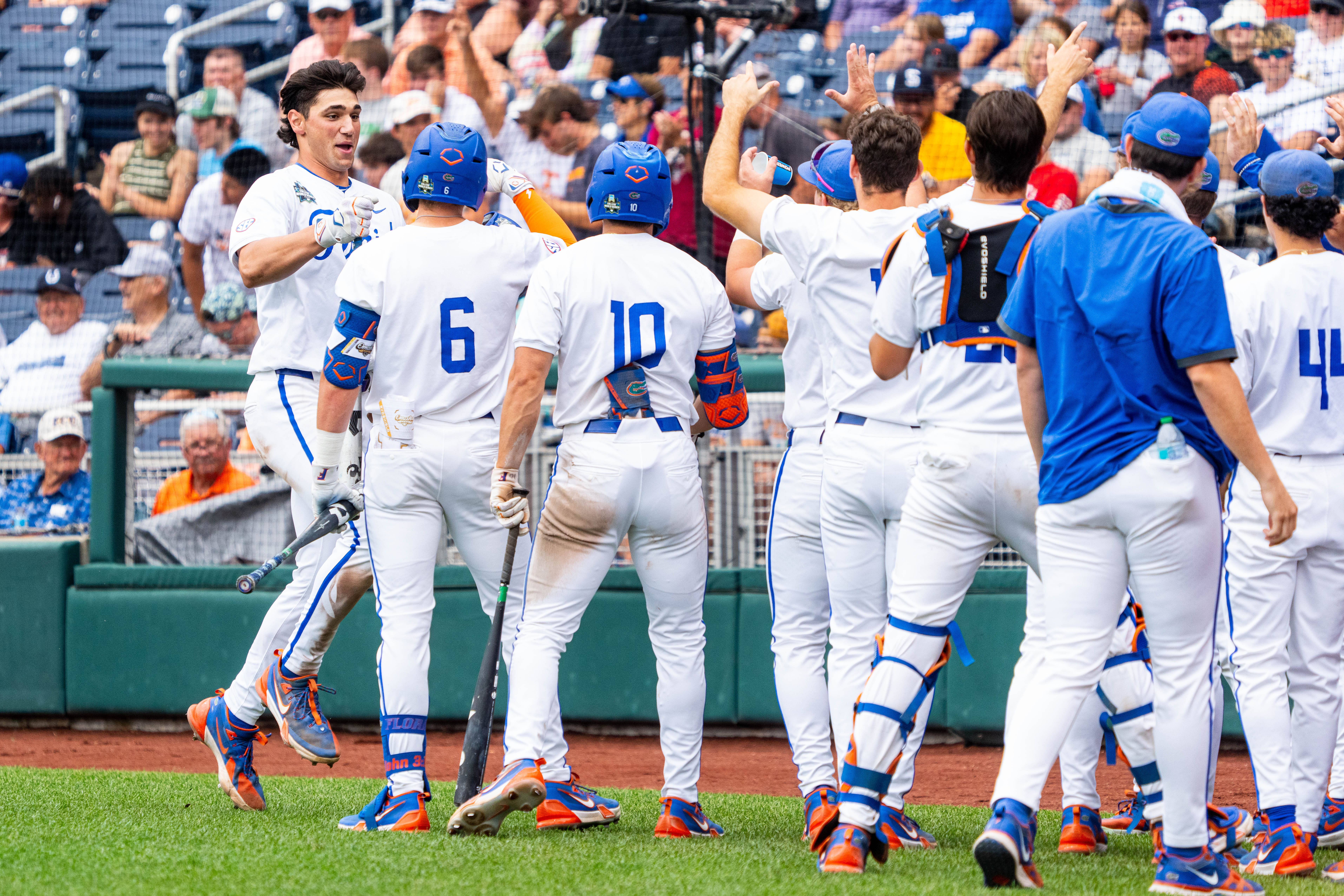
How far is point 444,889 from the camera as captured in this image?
3.26 m

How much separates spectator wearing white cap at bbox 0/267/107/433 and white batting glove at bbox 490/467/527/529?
198 inches

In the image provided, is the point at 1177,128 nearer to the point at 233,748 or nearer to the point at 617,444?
the point at 617,444

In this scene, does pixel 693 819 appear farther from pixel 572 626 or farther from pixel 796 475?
pixel 796 475

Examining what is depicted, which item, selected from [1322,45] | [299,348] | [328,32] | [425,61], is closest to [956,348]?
[299,348]

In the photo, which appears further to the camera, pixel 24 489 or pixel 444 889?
pixel 24 489

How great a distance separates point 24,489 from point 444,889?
16.7ft

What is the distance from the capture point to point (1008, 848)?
10.5 feet

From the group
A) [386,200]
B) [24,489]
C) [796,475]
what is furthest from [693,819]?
[24,489]

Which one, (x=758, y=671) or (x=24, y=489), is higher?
(x=24, y=489)

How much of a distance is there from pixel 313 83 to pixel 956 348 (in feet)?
8.69

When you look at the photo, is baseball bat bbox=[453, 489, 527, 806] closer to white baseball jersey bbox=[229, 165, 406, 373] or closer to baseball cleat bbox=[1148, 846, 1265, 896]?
white baseball jersey bbox=[229, 165, 406, 373]

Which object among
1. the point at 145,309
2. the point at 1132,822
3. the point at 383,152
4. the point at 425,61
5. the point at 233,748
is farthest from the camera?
the point at 425,61

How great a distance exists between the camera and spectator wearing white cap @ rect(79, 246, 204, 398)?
324 inches

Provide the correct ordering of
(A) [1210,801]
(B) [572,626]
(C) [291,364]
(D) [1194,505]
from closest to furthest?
1. (D) [1194,505]
2. (A) [1210,801]
3. (B) [572,626]
4. (C) [291,364]
